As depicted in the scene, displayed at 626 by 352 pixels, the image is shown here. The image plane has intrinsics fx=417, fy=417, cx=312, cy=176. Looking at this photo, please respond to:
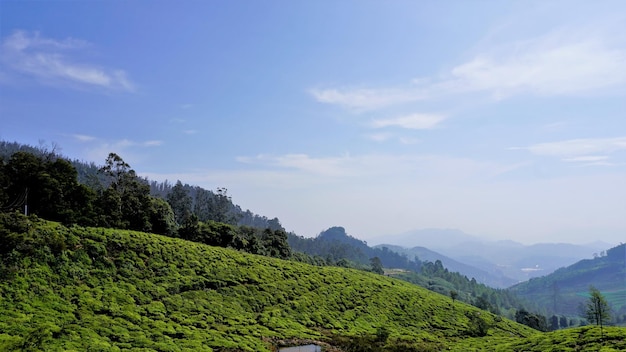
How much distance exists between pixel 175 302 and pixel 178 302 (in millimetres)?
301

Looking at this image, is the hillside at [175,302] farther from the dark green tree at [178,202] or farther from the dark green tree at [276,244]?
the dark green tree at [178,202]

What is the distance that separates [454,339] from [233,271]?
28.4 metres

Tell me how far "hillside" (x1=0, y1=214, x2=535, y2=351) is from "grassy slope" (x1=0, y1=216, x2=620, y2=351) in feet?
0.40

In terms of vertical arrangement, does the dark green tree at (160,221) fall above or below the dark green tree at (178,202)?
below

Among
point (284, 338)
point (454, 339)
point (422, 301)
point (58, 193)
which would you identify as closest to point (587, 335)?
point (454, 339)

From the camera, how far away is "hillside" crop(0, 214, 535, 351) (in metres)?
30.8

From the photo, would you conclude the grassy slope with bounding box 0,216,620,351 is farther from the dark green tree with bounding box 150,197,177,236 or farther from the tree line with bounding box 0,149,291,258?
the dark green tree with bounding box 150,197,177,236

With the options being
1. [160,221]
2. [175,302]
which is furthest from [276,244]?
[175,302]

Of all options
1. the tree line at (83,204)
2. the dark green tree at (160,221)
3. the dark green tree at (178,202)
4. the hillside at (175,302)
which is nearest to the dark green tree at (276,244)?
the tree line at (83,204)

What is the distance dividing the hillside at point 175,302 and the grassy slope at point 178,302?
0.12m

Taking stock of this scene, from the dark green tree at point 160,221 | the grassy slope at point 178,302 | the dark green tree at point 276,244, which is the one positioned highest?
the dark green tree at point 160,221

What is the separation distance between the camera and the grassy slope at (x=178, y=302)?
30.7 metres

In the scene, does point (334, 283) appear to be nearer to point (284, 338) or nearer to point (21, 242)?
point (284, 338)

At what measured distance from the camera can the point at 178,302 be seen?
4038cm
